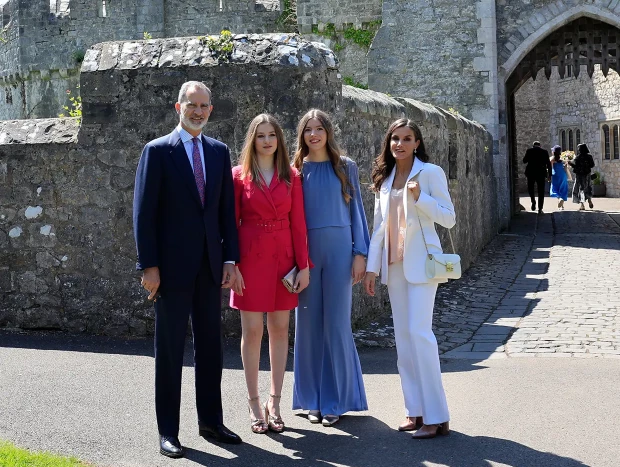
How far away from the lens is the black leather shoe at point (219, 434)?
4383 millimetres

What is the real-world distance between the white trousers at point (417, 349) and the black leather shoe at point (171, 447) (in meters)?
1.17

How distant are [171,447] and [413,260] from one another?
1483 millimetres

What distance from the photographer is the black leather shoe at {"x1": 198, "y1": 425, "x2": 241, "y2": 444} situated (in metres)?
4.38

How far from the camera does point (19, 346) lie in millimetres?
6484

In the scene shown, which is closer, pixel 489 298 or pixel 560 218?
pixel 489 298

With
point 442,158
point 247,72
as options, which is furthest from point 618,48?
point 247,72

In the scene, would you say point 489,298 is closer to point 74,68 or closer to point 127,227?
point 127,227

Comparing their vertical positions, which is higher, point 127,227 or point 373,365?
point 127,227

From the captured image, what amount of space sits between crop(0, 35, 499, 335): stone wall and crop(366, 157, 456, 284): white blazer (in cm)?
212

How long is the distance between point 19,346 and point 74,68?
1775 centimetres

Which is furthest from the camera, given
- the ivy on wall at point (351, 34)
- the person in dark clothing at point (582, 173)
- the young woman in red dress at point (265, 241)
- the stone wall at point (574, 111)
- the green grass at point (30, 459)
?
the stone wall at point (574, 111)

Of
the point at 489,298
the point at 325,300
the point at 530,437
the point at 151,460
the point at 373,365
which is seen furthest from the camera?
the point at 489,298

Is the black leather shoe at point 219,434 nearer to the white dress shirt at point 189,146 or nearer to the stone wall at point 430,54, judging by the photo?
the white dress shirt at point 189,146

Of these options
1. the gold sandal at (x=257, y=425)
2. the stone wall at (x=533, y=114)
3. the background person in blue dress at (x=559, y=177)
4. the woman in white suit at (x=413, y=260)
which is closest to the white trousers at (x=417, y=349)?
the woman in white suit at (x=413, y=260)
